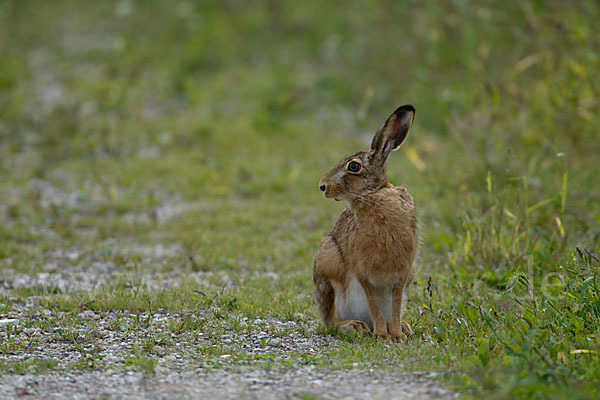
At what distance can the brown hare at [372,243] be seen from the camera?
5.37 meters

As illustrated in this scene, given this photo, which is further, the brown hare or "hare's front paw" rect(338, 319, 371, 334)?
"hare's front paw" rect(338, 319, 371, 334)

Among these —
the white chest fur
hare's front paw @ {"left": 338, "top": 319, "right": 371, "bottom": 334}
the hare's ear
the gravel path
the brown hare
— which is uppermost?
the hare's ear

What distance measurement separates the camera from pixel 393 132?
5.54 metres

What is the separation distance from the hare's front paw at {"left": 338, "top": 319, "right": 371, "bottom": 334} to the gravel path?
87cm

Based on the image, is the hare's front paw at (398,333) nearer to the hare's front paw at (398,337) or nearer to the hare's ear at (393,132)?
the hare's front paw at (398,337)

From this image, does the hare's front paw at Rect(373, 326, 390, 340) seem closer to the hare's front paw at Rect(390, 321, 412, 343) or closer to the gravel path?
the hare's front paw at Rect(390, 321, 412, 343)

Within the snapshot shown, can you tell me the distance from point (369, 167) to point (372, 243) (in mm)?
515

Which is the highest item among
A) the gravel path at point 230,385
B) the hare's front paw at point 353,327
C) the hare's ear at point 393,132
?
the hare's ear at point 393,132

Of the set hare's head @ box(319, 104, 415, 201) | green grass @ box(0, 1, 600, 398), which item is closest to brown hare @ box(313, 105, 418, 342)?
hare's head @ box(319, 104, 415, 201)

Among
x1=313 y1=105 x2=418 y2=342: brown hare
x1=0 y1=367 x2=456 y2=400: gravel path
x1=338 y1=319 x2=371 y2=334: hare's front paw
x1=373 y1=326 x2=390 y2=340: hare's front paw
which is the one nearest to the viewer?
x1=0 y1=367 x2=456 y2=400: gravel path

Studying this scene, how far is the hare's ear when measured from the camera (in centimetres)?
549

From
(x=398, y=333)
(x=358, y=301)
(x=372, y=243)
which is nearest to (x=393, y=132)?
(x=372, y=243)

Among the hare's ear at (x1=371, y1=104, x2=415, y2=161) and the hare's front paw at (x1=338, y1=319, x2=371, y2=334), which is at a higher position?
the hare's ear at (x1=371, y1=104, x2=415, y2=161)

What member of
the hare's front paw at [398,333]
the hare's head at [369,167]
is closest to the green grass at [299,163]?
the hare's front paw at [398,333]
